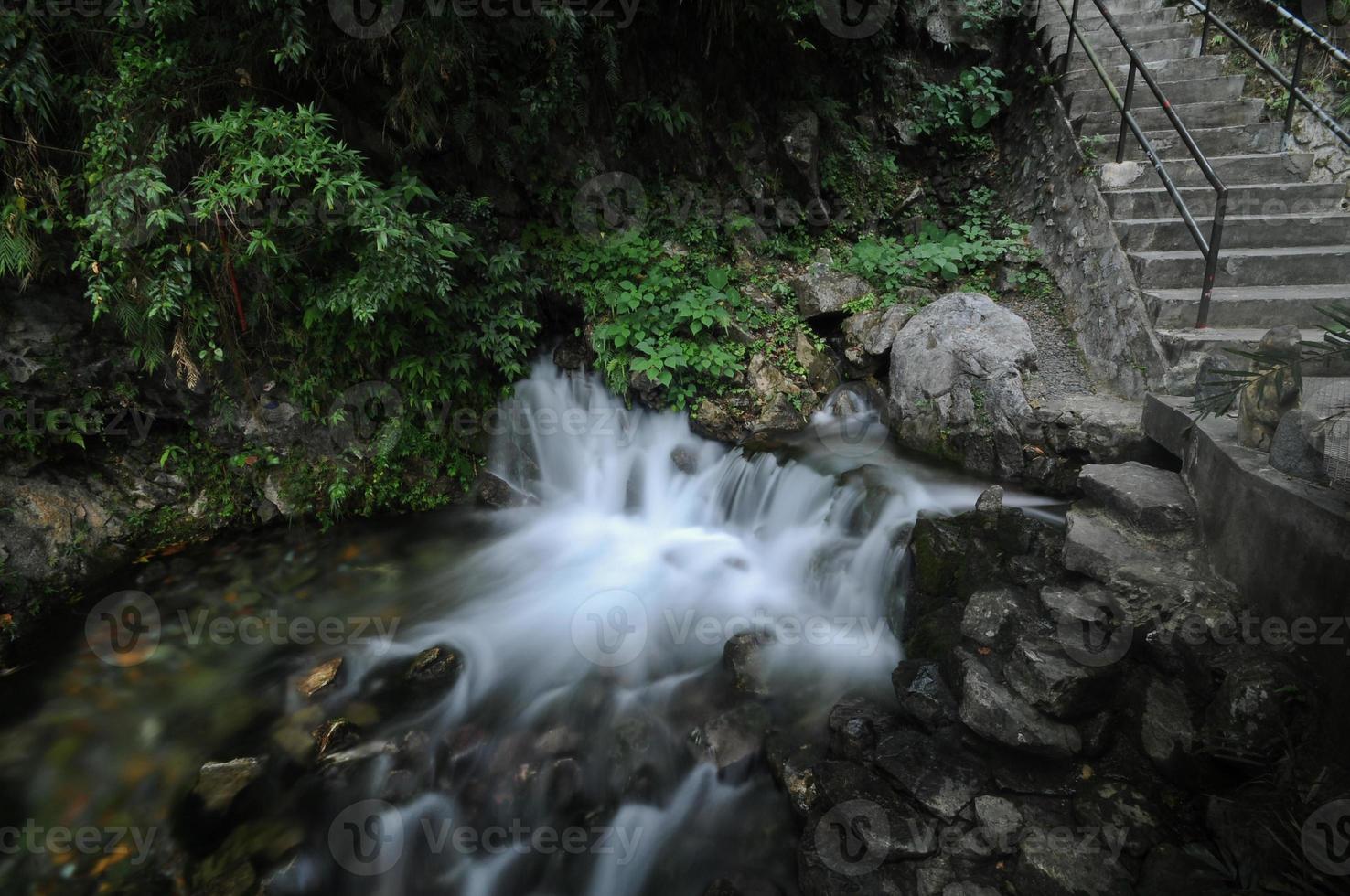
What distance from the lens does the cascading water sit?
348 cm

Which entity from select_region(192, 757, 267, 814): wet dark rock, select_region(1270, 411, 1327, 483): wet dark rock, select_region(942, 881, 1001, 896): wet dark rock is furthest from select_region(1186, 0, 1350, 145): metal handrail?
select_region(192, 757, 267, 814): wet dark rock

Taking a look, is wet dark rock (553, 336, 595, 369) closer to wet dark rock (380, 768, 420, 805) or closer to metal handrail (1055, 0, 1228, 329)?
wet dark rock (380, 768, 420, 805)

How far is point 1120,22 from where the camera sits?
300 inches

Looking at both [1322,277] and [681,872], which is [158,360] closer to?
[681,872]

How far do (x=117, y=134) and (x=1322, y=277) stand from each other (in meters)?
8.59

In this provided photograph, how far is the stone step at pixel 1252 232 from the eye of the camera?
5.13 meters

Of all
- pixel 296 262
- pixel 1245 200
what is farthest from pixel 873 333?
pixel 296 262

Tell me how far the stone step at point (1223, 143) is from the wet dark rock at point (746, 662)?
5.69 metres

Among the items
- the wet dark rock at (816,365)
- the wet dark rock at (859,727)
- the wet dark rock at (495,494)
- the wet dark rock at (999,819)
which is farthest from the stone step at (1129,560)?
the wet dark rock at (495,494)

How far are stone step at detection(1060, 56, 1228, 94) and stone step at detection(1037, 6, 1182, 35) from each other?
718 millimetres

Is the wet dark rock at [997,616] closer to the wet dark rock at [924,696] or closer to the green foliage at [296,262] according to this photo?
the wet dark rock at [924,696]

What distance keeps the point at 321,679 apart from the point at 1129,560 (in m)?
4.75

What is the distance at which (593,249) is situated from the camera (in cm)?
650

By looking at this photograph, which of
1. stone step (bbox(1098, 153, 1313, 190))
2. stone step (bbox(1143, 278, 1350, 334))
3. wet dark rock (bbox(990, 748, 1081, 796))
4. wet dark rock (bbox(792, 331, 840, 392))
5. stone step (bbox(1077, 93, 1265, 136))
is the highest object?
stone step (bbox(1077, 93, 1265, 136))
